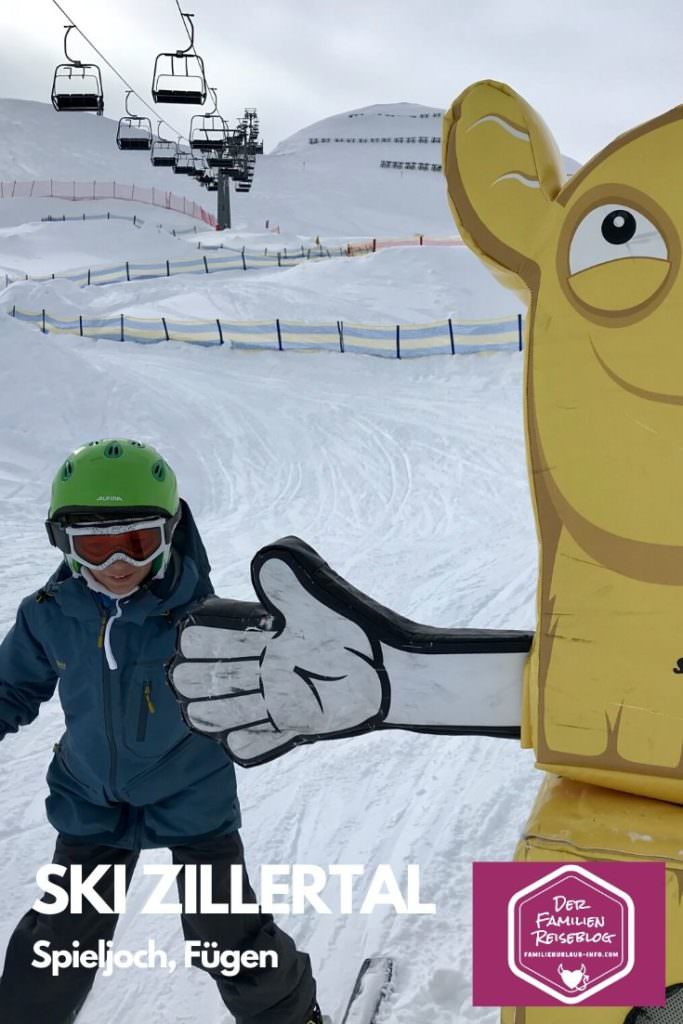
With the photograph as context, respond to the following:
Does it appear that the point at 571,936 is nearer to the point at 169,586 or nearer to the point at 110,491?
the point at 169,586

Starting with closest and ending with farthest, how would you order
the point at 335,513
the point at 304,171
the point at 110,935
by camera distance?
the point at 110,935 → the point at 335,513 → the point at 304,171

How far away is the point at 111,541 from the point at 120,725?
1.45 feet

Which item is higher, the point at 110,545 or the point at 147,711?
the point at 110,545

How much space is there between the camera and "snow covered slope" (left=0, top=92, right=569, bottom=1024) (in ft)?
10.7

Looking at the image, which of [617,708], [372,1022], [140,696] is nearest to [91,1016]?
[372,1022]

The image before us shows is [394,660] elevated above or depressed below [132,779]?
above

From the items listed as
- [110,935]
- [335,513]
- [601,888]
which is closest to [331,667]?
[601,888]

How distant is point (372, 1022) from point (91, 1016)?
0.83 meters

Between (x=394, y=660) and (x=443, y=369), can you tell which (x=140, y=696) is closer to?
(x=394, y=660)

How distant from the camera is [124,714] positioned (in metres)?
2.37

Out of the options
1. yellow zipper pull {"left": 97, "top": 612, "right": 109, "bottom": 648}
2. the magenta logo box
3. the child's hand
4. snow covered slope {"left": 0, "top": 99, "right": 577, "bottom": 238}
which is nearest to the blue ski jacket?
yellow zipper pull {"left": 97, "top": 612, "right": 109, "bottom": 648}

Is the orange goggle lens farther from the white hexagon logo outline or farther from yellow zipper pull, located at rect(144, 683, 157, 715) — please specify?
the white hexagon logo outline

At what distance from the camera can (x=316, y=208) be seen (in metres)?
57.9

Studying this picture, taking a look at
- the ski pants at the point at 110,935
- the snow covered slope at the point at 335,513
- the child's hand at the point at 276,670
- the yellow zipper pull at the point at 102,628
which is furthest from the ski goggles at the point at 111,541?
the snow covered slope at the point at 335,513
